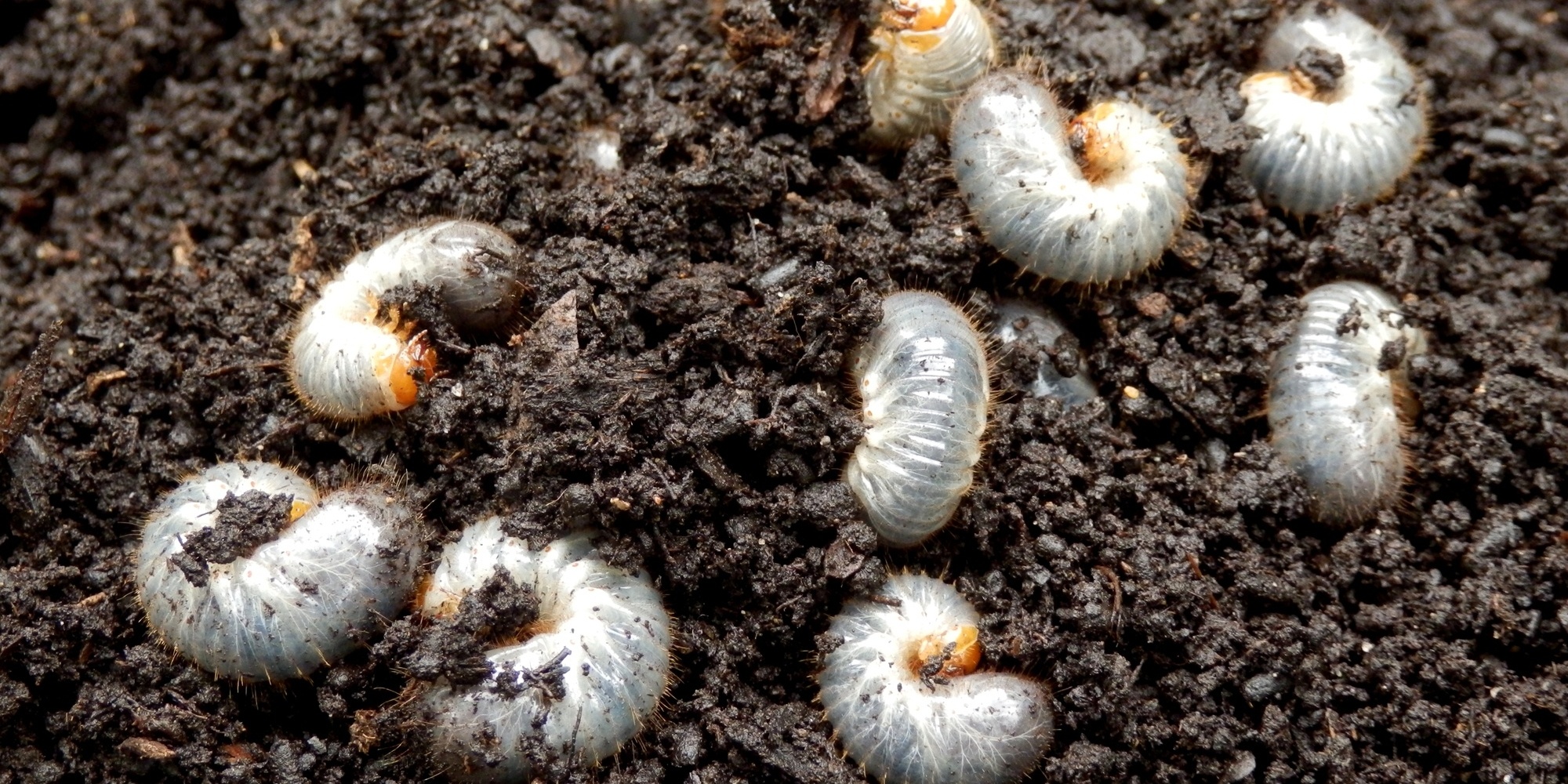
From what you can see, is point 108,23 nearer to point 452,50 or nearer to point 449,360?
point 452,50

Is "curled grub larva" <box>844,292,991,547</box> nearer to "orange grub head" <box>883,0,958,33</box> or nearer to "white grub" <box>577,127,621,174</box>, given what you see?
"orange grub head" <box>883,0,958,33</box>

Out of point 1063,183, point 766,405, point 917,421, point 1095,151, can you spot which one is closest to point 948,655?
A: point 917,421

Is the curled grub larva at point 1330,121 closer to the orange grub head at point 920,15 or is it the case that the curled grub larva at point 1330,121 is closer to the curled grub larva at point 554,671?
the orange grub head at point 920,15

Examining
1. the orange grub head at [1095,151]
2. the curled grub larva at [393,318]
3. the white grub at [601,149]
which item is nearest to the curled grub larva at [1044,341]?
the orange grub head at [1095,151]

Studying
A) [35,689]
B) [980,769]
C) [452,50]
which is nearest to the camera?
[980,769]

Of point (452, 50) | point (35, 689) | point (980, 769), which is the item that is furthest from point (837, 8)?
point (35, 689)

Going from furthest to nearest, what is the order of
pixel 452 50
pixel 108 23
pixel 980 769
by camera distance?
pixel 108 23 < pixel 452 50 < pixel 980 769

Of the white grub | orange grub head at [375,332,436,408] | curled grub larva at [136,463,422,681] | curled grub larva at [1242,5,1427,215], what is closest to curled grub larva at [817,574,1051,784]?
curled grub larva at [136,463,422,681]
